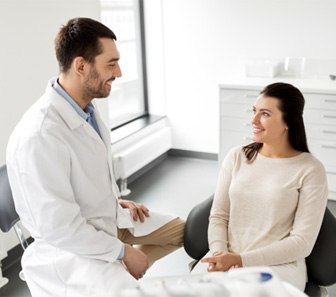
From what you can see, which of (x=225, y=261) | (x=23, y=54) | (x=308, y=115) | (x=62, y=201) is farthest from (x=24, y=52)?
(x=308, y=115)

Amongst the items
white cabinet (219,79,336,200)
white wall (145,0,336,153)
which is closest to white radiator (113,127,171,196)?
white wall (145,0,336,153)

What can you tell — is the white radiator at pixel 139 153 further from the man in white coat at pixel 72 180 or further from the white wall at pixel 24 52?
the man in white coat at pixel 72 180

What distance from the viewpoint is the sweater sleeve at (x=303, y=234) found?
55.2 inches

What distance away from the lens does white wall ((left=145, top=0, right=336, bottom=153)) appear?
11.0ft

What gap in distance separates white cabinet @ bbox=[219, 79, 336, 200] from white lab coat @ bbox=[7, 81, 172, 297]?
181 cm

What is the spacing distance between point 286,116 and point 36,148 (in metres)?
0.90

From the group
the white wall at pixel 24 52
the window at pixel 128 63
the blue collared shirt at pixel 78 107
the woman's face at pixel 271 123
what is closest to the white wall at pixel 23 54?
the white wall at pixel 24 52

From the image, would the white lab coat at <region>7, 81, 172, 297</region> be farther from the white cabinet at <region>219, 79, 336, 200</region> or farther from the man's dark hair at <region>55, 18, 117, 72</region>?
the white cabinet at <region>219, 79, 336, 200</region>

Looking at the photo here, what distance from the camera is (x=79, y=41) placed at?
146 centimetres

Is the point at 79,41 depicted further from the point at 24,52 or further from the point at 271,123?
the point at 24,52

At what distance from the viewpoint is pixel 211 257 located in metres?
1.44

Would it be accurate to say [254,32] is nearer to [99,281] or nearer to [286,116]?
[286,116]

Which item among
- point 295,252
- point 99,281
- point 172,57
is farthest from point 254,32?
point 99,281

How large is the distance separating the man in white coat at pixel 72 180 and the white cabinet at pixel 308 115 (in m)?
1.76
